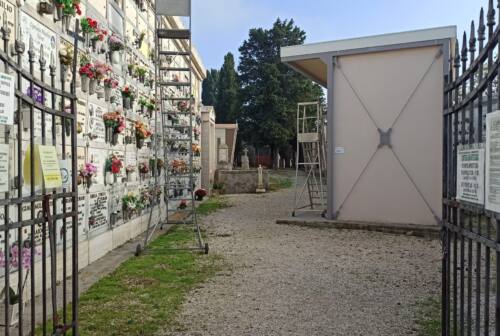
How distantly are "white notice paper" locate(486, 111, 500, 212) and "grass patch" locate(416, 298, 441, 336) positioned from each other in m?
1.89

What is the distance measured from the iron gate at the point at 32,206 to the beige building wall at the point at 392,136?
589 cm

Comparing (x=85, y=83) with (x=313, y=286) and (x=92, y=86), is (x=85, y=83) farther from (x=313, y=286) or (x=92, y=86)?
(x=313, y=286)

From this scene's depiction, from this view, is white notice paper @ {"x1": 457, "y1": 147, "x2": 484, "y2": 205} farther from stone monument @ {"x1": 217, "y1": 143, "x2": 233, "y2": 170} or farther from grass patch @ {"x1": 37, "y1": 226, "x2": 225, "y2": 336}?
stone monument @ {"x1": 217, "y1": 143, "x2": 233, "y2": 170}

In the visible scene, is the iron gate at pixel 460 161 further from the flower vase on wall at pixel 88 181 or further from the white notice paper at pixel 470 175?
the flower vase on wall at pixel 88 181

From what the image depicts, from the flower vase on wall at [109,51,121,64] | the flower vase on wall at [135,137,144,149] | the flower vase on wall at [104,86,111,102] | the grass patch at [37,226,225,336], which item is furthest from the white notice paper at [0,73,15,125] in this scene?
the flower vase on wall at [135,137,144,149]

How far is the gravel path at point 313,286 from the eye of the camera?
12.9ft

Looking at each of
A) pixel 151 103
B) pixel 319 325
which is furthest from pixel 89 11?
pixel 319 325

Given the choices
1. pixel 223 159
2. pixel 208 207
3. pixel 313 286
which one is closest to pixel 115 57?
pixel 313 286

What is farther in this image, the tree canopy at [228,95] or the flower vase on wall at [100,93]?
the tree canopy at [228,95]

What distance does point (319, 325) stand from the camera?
3.92 meters

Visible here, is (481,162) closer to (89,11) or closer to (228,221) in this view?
(89,11)

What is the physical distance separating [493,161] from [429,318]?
2349 mm

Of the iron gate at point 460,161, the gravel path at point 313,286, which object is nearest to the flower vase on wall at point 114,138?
the gravel path at point 313,286

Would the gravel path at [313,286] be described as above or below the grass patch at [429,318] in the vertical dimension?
below
